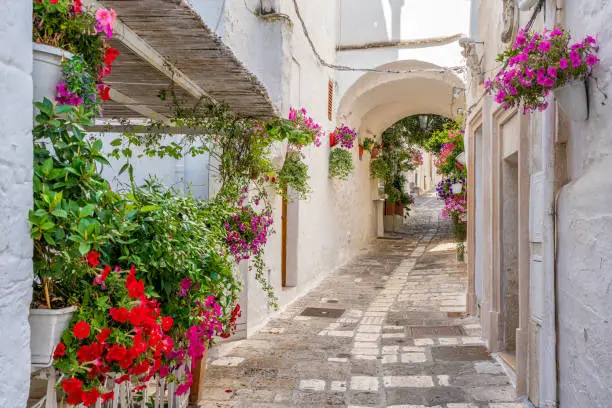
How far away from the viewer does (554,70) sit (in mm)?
3475

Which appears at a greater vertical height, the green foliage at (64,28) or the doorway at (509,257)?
the green foliage at (64,28)

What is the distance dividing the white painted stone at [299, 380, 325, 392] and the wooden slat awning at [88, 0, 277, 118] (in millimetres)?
2412

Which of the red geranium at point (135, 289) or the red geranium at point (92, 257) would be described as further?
the red geranium at point (135, 289)

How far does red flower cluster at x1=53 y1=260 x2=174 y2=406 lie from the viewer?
7.82 feet

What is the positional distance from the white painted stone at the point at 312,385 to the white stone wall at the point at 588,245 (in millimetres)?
2055

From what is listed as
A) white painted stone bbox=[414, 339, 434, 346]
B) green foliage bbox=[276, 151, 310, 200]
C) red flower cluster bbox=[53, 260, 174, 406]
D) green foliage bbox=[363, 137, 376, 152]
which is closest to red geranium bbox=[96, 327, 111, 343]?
red flower cluster bbox=[53, 260, 174, 406]

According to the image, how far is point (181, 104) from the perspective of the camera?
5.55 m

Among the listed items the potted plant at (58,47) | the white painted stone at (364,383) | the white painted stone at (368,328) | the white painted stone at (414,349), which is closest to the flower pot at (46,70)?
the potted plant at (58,47)

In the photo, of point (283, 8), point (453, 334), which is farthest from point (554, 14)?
point (283, 8)

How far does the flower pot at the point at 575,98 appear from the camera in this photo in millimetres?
3586

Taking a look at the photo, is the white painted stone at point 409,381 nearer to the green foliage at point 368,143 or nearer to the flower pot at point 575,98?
the flower pot at point 575,98

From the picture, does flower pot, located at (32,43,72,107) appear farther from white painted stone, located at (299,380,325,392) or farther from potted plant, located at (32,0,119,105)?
white painted stone, located at (299,380,325,392)

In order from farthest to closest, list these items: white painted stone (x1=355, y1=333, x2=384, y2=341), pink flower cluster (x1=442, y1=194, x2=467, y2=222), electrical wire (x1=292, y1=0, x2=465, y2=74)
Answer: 1. pink flower cluster (x1=442, y1=194, x2=467, y2=222)
2. electrical wire (x1=292, y1=0, x2=465, y2=74)
3. white painted stone (x1=355, y1=333, x2=384, y2=341)

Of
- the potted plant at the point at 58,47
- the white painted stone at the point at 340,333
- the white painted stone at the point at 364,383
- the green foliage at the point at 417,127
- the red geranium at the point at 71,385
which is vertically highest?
the green foliage at the point at 417,127
